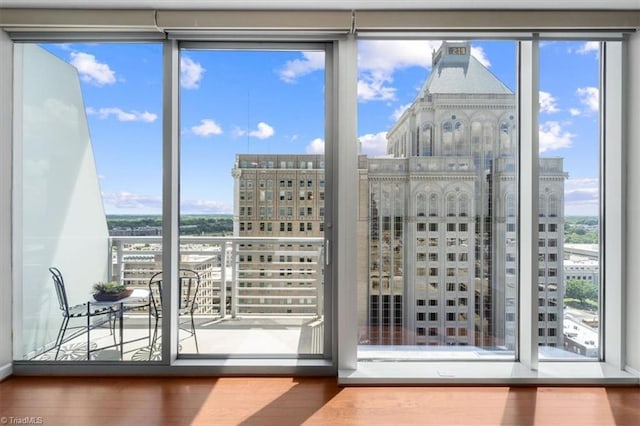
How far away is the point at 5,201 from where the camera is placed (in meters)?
2.43

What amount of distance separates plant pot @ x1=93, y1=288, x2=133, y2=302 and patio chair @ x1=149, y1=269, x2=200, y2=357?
18 cm

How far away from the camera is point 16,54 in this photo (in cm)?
247

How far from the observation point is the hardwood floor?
1.95 m

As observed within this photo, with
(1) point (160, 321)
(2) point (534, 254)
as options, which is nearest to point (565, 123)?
(2) point (534, 254)

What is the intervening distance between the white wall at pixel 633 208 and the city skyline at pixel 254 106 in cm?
19

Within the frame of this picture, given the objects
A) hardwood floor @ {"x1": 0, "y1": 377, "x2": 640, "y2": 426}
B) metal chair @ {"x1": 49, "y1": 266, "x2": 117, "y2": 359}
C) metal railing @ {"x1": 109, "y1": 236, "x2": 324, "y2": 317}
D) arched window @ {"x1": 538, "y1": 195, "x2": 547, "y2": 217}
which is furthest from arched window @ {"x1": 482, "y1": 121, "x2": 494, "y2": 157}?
metal chair @ {"x1": 49, "y1": 266, "x2": 117, "y2": 359}

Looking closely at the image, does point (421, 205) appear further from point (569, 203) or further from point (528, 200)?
point (569, 203)

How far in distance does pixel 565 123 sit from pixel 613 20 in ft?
2.23

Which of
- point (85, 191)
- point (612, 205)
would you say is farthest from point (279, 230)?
point (612, 205)

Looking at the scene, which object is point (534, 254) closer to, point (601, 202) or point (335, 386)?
point (601, 202)

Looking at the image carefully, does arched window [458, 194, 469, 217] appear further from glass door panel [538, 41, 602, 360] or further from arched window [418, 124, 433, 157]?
glass door panel [538, 41, 602, 360]

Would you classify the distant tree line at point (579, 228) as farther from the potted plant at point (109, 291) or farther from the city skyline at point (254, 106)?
the potted plant at point (109, 291)

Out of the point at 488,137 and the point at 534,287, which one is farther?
the point at 488,137

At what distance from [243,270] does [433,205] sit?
148cm
